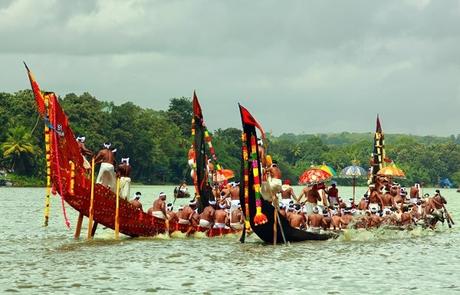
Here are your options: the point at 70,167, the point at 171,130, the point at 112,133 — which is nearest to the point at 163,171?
the point at 171,130

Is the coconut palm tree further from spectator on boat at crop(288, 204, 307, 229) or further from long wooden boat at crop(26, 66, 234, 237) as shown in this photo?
spectator on boat at crop(288, 204, 307, 229)

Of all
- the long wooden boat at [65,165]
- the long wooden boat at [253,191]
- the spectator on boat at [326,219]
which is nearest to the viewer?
the long wooden boat at [253,191]

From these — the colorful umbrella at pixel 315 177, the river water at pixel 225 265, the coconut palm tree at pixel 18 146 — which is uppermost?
the coconut palm tree at pixel 18 146

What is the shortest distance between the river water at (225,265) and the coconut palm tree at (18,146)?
2365 inches

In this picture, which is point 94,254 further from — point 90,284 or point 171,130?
point 171,130

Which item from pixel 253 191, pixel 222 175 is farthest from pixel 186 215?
pixel 222 175

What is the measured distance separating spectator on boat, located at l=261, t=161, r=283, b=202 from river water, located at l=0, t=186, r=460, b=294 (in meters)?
1.44

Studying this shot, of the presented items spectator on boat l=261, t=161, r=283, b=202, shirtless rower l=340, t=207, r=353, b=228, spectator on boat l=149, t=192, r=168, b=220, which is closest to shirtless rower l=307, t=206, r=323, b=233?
shirtless rower l=340, t=207, r=353, b=228

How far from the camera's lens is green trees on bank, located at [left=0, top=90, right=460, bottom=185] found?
92.9 meters

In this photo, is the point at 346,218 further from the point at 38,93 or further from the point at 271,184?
the point at 38,93

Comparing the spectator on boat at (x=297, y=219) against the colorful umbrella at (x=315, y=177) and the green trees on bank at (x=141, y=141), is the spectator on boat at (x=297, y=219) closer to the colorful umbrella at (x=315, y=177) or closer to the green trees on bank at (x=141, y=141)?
the colorful umbrella at (x=315, y=177)

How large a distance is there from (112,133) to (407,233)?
251 feet

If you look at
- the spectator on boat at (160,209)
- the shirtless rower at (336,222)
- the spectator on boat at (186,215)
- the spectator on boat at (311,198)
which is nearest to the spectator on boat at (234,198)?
the spectator on boat at (186,215)

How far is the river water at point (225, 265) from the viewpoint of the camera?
60.7 ft
